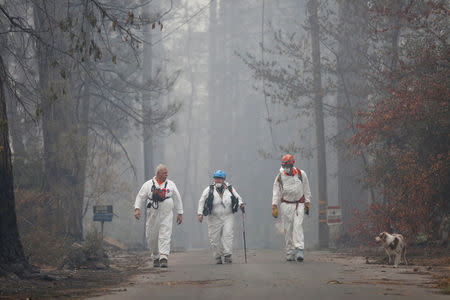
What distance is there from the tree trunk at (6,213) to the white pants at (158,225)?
4381 millimetres

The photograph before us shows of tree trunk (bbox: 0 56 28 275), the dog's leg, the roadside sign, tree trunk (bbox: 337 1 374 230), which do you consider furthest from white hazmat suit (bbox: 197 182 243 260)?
tree trunk (bbox: 337 1 374 230)

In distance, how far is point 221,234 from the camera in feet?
57.3

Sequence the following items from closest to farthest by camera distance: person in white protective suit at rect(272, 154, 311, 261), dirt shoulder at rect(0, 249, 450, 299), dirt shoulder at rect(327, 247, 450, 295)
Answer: dirt shoulder at rect(0, 249, 450, 299) → dirt shoulder at rect(327, 247, 450, 295) → person in white protective suit at rect(272, 154, 311, 261)

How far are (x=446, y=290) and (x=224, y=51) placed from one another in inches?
2657

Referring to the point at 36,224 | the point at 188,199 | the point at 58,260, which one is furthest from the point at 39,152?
the point at 188,199

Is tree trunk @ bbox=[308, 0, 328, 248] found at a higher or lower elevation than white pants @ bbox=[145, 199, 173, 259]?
higher

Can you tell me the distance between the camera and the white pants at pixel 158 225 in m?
16.7

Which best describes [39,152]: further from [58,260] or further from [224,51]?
[224,51]

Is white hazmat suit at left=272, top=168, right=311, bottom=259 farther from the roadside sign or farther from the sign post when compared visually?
the roadside sign

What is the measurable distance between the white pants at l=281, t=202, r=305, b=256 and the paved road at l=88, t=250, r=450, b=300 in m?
1.88

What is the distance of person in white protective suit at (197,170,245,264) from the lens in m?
17.3

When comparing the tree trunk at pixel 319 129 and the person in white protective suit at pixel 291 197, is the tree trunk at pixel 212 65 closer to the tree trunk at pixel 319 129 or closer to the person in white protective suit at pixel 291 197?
the tree trunk at pixel 319 129

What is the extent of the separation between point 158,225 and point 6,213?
4.82 metres

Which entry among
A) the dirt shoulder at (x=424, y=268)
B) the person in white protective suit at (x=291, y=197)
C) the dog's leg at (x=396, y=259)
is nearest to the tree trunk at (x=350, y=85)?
the dirt shoulder at (x=424, y=268)
